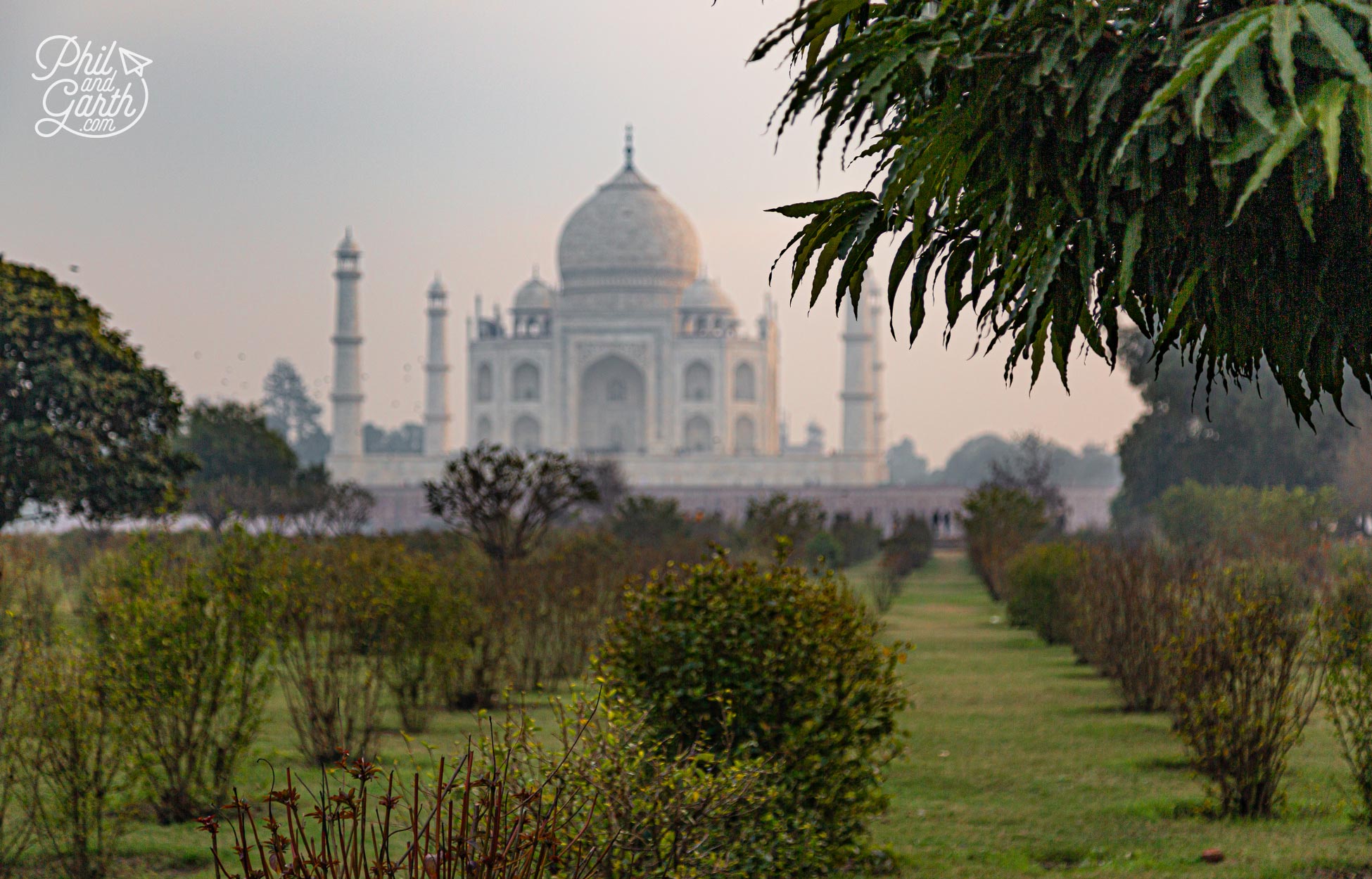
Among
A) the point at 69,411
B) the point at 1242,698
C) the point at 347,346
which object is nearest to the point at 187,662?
the point at 1242,698

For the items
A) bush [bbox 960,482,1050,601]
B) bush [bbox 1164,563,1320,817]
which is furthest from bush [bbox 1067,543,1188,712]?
bush [bbox 960,482,1050,601]

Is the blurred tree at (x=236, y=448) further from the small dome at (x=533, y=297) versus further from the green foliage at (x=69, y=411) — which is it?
the small dome at (x=533, y=297)

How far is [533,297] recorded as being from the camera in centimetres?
5184

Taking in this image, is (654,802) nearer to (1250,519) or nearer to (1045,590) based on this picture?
(1045,590)

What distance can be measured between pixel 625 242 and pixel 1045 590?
3890cm

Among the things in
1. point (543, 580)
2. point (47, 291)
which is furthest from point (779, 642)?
point (47, 291)

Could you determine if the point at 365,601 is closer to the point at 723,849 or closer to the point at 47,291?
the point at 723,849

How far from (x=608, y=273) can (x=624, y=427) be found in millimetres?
5214

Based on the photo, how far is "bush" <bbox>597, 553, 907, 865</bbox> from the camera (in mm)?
3918

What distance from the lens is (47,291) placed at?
14055 mm

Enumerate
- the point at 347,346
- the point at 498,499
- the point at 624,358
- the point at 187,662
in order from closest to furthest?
the point at 187,662
the point at 498,499
the point at 347,346
the point at 624,358

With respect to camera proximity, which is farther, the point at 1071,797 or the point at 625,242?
the point at 625,242

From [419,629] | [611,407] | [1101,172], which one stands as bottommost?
[419,629]

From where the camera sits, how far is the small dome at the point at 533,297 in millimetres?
51719
